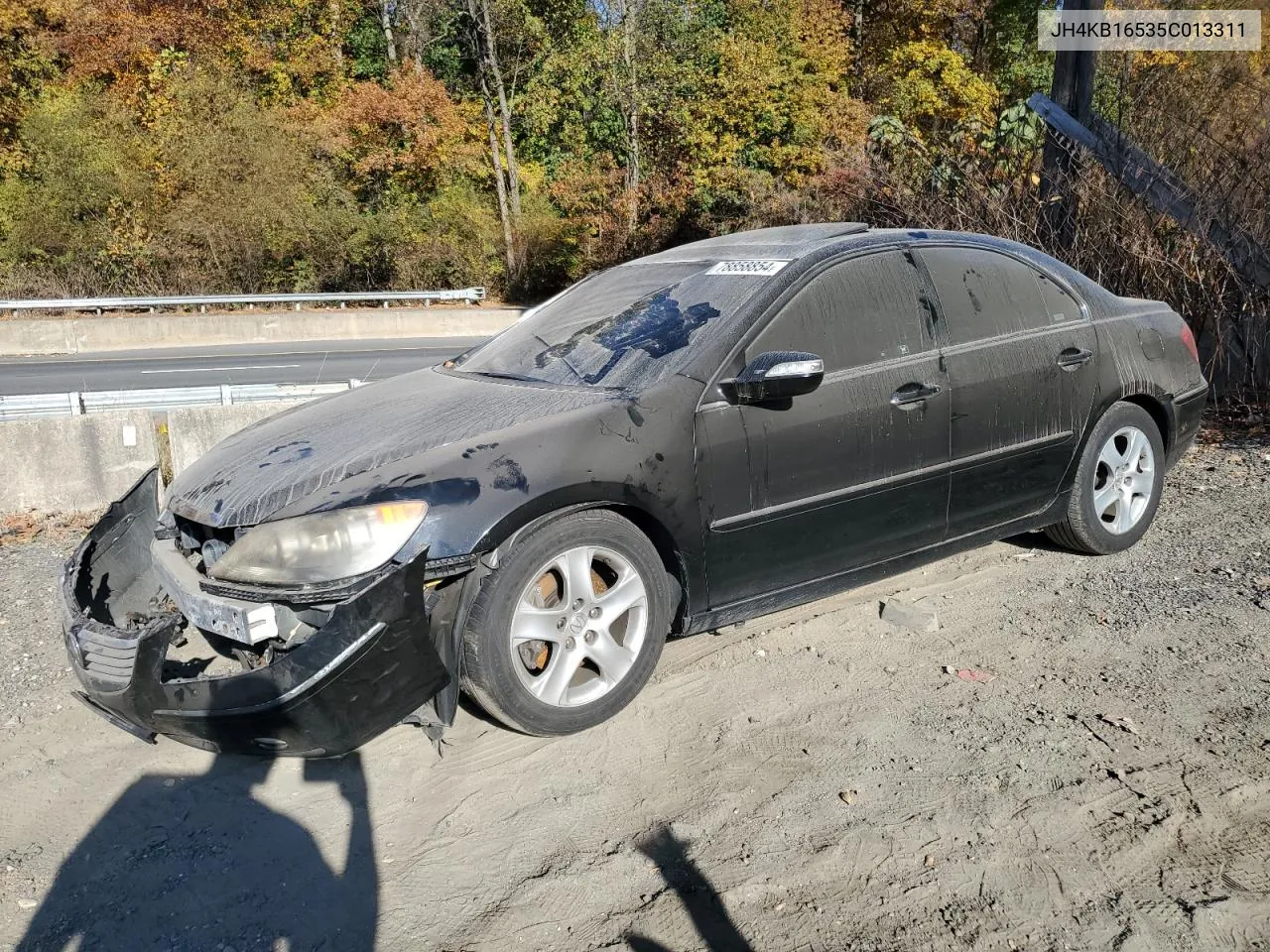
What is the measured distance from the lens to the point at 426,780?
353cm

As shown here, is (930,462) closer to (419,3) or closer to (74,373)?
(74,373)

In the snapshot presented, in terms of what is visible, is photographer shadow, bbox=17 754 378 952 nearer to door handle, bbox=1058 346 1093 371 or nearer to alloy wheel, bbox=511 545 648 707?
alloy wheel, bbox=511 545 648 707

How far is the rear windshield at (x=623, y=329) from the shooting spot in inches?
161

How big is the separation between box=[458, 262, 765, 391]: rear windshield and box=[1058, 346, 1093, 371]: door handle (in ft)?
5.31

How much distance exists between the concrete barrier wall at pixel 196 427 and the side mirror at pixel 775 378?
369 centimetres

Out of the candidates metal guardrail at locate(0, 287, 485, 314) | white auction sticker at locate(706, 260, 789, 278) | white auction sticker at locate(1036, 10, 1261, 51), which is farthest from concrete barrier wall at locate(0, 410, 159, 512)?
metal guardrail at locate(0, 287, 485, 314)

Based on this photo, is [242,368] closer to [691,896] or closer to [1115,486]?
[1115,486]

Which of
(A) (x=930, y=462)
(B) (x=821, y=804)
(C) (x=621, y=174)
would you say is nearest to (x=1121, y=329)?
(A) (x=930, y=462)

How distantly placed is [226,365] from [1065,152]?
44.5 ft

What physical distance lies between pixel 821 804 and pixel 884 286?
7.31ft

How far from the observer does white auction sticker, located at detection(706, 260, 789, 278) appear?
430cm

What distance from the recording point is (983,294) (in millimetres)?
4750

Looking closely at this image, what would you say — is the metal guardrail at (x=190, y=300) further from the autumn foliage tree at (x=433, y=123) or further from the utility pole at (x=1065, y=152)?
the utility pole at (x=1065, y=152)

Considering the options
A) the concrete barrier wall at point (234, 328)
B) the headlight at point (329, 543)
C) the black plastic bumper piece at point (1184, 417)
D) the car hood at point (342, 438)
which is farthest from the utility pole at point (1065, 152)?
the concrete barrier wall at point (234, 328)
